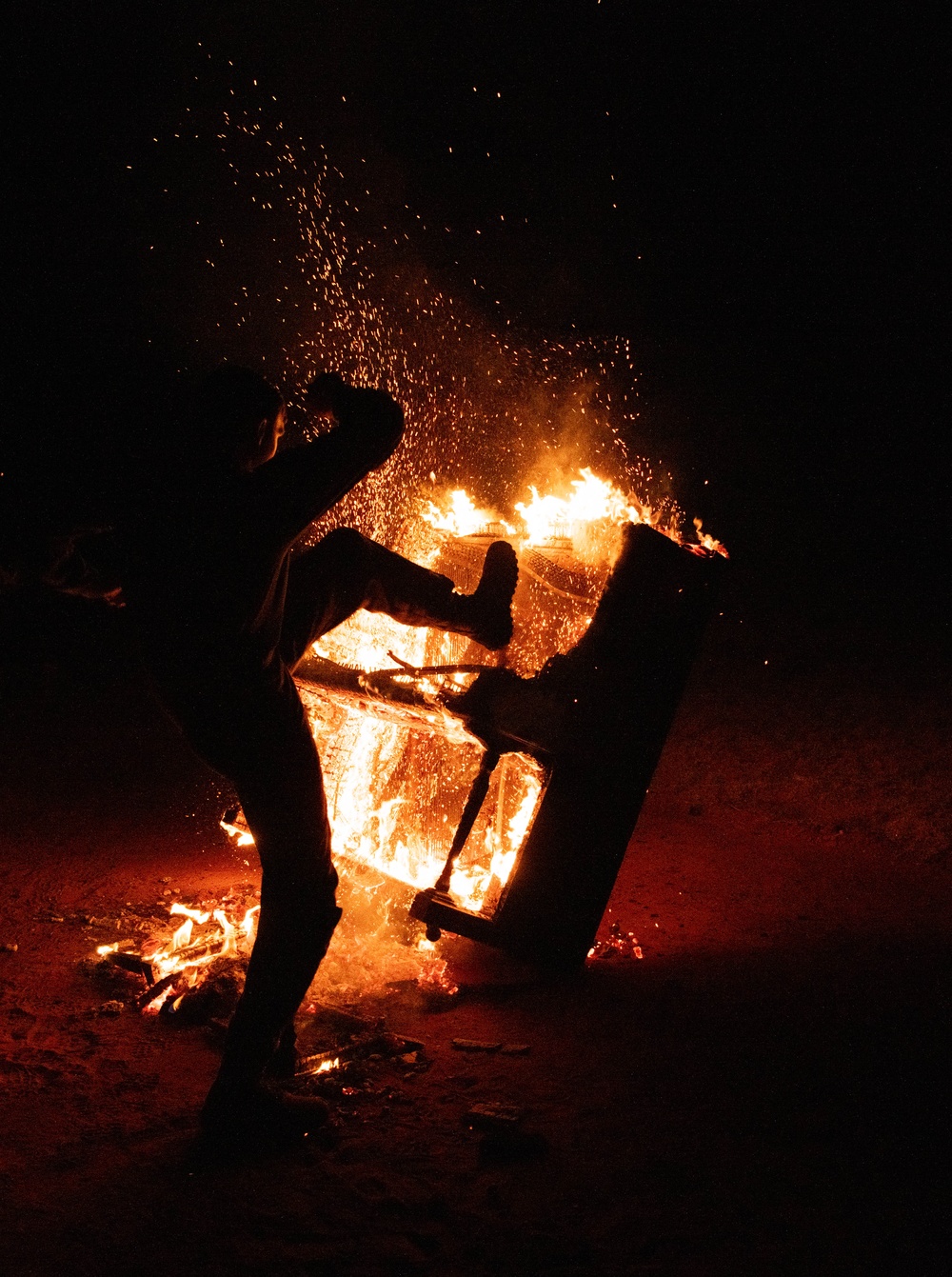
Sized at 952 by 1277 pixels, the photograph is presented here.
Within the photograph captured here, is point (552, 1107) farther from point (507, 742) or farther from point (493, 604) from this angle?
point (493, 604)

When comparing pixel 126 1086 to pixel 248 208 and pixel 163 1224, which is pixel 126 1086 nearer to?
pixel 163 1224

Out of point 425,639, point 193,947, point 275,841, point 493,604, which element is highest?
point 493,604

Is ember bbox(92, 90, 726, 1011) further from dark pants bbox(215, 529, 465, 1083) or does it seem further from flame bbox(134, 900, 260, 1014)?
dark pants bbox(215, 529, 465, 1083)

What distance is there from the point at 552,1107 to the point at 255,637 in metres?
1.94

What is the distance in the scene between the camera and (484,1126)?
2553 mm

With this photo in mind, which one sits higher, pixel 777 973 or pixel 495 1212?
pixel 777 973

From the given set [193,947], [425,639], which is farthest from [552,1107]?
[425,639]

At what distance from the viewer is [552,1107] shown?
265 cm

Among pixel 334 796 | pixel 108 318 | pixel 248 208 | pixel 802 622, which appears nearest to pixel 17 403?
pixel 108 318

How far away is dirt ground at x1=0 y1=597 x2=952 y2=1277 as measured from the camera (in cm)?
204

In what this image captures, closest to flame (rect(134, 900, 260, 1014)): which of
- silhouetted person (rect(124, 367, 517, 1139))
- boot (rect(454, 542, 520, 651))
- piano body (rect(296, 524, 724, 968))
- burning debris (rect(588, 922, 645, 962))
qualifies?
silhouetted person (rect(124, 367, 517, 1139))

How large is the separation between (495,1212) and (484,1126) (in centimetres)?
38

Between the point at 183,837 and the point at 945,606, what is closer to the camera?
the point at 183,837

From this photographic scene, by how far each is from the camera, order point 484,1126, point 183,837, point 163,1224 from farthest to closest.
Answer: point 183,837 < point 484,1126 < point 163,1224
